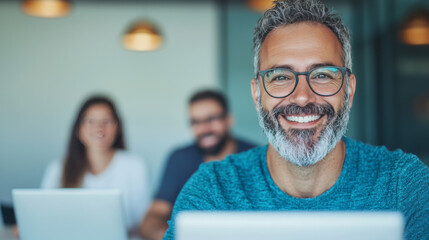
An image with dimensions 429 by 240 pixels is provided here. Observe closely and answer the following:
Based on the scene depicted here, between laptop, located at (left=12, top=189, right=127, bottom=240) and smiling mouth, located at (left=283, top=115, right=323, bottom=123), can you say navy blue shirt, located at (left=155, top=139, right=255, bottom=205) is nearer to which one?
laptop, located at (left=12, top=189, right=127, bottom=240)

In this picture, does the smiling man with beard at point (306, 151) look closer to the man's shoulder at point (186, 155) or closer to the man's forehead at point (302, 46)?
the man's forehead at point (302, 46)

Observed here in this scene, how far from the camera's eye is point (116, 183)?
3211 millimetres

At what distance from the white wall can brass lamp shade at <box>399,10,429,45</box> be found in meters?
3.43

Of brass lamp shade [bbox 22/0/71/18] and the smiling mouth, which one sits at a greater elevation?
brass lamp shade [bbox 22/0/71/18]

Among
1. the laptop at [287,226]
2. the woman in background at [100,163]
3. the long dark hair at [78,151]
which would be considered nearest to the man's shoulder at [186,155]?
the woman in background at [100,163]

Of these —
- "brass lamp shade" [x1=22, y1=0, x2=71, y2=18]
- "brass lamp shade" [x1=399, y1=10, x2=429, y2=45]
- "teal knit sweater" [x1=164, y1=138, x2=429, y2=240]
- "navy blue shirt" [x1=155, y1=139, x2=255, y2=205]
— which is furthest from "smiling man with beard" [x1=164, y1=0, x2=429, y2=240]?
"brass lamp shade" [x1=22, y1=0, x2=71, y2=18]

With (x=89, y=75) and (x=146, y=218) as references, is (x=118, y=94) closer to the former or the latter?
(x=89, y=75)

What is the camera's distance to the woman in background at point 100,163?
10.5ft

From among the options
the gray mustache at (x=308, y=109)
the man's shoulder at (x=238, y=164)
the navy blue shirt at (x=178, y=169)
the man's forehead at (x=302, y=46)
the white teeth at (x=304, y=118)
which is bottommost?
the navy blue shirt at (x=178, y=169)

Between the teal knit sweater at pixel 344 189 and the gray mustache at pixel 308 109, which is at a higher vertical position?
the gray mustache at pixel 308 109

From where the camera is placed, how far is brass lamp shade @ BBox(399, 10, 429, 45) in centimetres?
379

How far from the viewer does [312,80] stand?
1544mm

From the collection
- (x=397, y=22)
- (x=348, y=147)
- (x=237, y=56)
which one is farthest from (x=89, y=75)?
(x=348, y=147)

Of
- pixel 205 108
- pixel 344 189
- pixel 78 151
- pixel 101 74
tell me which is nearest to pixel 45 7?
pixel 78 151
